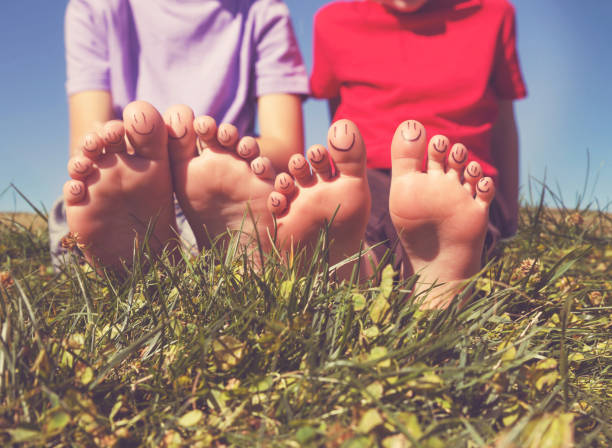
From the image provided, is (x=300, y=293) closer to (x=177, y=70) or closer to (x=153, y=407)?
(x=153, y=407)

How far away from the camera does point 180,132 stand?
0.96 m

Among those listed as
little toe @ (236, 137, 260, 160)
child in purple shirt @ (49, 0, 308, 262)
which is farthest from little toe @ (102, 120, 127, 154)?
child in purple shirt @ (49, 0, 308, 262)

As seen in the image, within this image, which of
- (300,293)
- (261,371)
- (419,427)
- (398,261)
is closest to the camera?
(419,427)

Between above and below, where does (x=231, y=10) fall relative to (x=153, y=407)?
above

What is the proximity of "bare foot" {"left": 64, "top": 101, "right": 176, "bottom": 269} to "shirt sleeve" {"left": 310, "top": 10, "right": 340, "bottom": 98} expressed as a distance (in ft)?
3.06

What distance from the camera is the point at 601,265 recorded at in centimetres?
151

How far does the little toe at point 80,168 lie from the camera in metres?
0.93

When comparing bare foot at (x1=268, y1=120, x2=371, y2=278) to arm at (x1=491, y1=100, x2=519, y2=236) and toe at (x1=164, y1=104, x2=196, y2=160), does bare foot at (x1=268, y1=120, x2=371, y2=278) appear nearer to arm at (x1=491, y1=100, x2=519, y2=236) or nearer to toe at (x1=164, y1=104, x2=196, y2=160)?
toe at (x1=164, y1=104, x2=196, y2=160)

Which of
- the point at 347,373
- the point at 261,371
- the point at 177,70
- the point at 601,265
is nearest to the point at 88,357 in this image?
the point at 261,371

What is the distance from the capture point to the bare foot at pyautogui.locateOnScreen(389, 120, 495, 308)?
0.95 meters

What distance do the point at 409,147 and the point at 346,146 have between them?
130 mm

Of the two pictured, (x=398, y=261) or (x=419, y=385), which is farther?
(x=398, y=261)

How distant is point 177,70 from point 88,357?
1.36 meters

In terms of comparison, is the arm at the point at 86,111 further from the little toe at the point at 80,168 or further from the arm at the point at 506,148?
the arm at the point at 506,148
